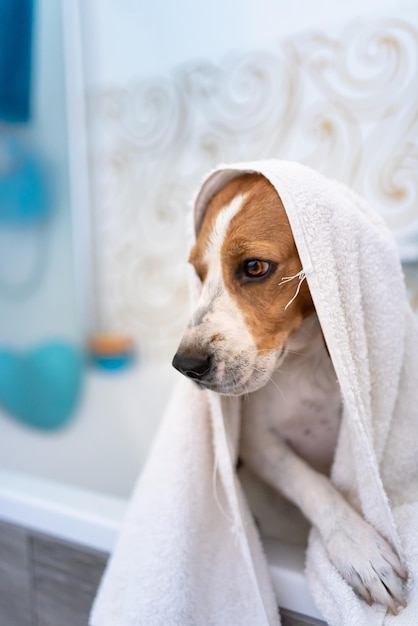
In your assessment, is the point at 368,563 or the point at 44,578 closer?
the point at 368,563

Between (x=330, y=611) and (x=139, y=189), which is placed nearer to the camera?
(x=330, y=611)

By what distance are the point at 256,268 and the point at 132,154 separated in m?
1.17

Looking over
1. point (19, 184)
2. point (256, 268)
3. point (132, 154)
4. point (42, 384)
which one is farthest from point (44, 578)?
point (132, 154)

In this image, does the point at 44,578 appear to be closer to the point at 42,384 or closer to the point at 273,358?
the point at 273,358

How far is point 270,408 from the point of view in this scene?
77cm

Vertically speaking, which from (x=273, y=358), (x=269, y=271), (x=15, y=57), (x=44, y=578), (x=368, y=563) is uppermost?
(x=15, y=57)

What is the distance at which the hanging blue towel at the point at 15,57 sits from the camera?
141 cm

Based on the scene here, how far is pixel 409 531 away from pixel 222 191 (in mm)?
567

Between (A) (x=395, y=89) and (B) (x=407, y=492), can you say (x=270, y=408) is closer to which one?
(B) (x=407, y=492)

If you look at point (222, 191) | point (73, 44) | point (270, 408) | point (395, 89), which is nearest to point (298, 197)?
point (222, 191)

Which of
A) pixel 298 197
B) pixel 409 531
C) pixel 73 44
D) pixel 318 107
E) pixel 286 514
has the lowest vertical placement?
pixel 286 514

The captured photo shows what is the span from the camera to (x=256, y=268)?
654 millimetres

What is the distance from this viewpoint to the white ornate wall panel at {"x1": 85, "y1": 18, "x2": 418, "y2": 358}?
117 centimetres

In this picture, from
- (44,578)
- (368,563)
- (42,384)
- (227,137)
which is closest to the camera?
(368,563)
